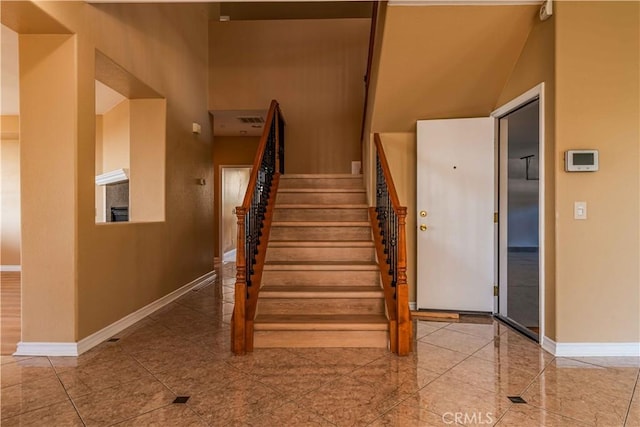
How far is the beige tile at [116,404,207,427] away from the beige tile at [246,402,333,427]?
30 centimetres

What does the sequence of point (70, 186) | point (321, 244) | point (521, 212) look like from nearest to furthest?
point (70, 186)
point (321, 244)
point (521, 212)

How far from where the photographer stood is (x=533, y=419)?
1855 millimetres

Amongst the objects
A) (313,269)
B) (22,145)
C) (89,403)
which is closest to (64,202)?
(22,145)

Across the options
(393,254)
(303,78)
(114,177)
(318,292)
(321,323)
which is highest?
(303,78)

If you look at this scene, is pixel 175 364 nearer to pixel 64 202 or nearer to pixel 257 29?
pixel 64 202

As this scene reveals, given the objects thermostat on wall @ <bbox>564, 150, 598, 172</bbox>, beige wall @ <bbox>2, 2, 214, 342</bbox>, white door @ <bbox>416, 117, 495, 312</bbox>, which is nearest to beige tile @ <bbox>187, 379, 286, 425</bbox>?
beige wall @ <bbox>2, 2, 214, 342</bbox>

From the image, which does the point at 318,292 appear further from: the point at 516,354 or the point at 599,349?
the point at 599,349

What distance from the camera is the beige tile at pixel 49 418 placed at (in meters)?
1.81

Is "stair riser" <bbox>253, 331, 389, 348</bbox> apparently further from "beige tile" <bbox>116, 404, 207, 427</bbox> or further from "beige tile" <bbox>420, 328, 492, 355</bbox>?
"beige tile" <bbox>116, 404, 207, 427</bbox>

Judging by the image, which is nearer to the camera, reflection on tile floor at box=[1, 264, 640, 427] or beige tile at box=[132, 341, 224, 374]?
reflection on tile floor at box=[1, 264, 640, 427]

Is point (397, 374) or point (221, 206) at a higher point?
point (221, 206)

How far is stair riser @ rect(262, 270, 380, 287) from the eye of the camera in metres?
3.28

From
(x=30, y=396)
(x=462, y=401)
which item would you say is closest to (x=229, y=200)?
(x=30, y=396)

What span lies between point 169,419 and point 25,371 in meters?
1.35
